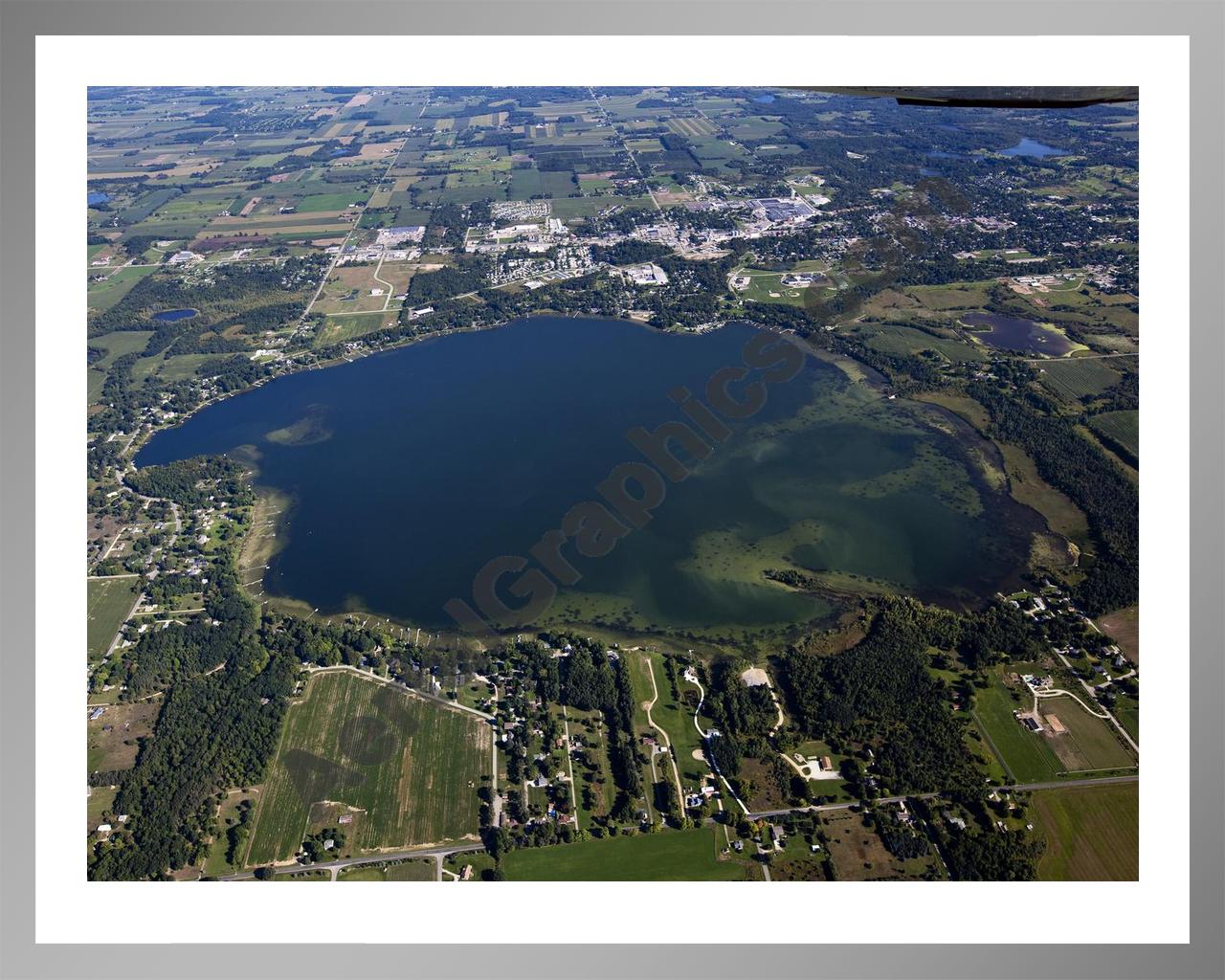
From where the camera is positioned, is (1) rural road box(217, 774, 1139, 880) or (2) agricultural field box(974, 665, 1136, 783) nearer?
(1) rural road box(217, 774, 1139, 880)

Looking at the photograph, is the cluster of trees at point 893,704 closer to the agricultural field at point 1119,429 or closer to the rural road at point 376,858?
the rural road at point 376,858

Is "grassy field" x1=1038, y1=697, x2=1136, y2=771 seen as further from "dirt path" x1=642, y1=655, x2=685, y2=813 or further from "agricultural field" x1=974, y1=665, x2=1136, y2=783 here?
"dirt path" x1=642, y1=655, x2=685, y2=813

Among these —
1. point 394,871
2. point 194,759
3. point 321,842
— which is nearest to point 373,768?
point 321,842

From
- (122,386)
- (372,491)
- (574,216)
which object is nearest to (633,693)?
(372,491)

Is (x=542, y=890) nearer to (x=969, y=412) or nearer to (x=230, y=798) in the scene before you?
(x=230, y=798)

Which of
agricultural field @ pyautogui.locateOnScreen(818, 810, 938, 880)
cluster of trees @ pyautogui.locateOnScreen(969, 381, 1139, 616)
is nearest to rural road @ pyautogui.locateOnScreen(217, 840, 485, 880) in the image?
agricultural field @ pyautogui.locateOnScreen(818, 810, 938, 880)

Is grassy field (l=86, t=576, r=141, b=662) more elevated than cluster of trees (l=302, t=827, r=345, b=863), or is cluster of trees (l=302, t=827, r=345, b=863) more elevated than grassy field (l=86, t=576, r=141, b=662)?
grassy field (l=86, t=576, r=141, b=662)
